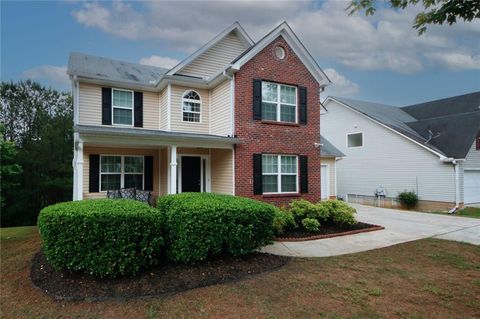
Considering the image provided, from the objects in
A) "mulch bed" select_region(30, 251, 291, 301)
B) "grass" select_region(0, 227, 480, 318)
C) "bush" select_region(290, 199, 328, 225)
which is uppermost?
"bush" select_region(290, 199, 328, 225)

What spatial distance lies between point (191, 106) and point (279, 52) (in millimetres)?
4189

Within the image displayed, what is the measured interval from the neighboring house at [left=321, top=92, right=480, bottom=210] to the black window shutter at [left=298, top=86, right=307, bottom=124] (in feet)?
32.3

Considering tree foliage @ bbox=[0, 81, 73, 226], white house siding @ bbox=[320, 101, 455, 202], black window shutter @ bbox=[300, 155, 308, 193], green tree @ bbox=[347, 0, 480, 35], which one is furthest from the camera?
tree foliage @ bbox=[0, 81, 73, 226]

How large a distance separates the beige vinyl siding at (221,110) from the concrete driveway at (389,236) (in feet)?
17.0

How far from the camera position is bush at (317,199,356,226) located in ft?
32.1

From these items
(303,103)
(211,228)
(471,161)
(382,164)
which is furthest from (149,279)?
(471,161)

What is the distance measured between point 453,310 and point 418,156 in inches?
631

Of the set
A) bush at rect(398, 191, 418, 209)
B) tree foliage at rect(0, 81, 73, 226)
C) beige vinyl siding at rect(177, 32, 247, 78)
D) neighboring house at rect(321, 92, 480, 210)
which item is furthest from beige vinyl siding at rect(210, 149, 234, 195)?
tree foliage at rect(0, 81, 73, 226)

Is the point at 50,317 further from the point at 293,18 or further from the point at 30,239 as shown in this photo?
the point at 293,18

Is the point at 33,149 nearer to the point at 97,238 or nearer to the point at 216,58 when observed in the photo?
the point at 216,58

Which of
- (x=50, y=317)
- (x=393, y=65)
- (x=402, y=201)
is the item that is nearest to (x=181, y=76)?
(x=50, y=317)

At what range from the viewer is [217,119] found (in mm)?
12164

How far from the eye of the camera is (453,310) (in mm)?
4254

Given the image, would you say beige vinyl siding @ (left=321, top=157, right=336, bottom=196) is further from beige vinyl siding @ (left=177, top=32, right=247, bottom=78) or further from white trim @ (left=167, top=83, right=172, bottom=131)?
white trim @ (left=167, top=83, right=172, bottom=131)
